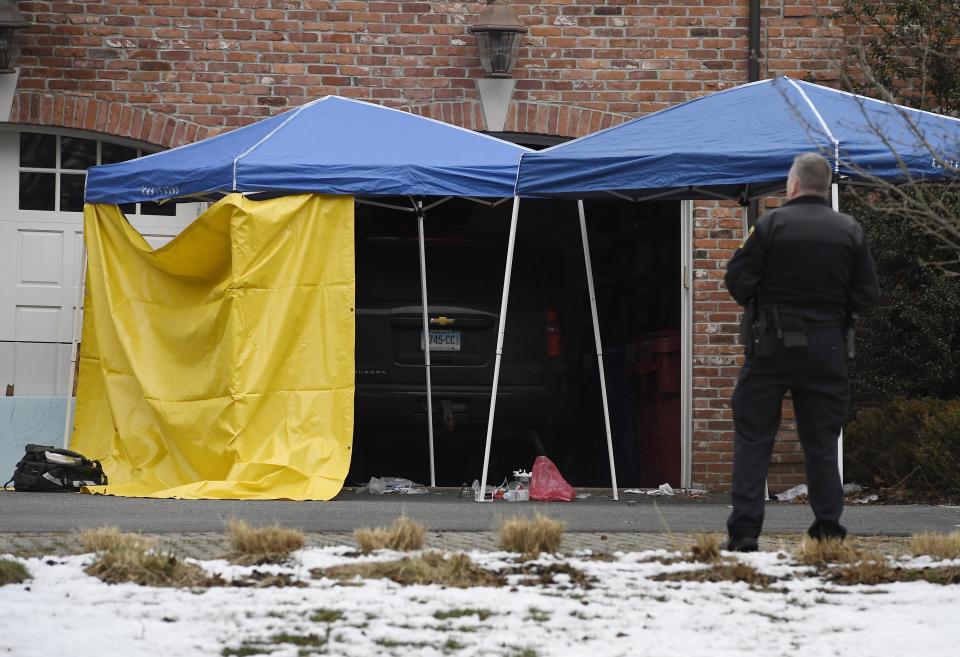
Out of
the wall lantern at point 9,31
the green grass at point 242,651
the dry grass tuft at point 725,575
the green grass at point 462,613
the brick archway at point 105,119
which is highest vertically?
the wall lantern at point 9,31

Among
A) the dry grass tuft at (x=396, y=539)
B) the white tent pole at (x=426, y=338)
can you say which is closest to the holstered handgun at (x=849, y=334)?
the dry grass tuft at (x=396, y=539)

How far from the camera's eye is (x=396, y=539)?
6.46 metres

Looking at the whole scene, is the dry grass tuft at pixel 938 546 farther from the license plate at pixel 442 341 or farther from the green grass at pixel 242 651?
the license plate at pixel 442 341

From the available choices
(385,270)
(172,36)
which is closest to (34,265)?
(172,36)

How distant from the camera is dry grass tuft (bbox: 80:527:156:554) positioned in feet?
19.5

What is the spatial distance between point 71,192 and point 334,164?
3447 millimetres

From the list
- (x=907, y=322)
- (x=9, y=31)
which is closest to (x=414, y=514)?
(x=907, y=322)

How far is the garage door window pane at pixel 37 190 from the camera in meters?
13.1

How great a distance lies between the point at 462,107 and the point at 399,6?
3.13ft

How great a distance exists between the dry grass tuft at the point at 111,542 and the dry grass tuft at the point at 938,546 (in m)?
3.07

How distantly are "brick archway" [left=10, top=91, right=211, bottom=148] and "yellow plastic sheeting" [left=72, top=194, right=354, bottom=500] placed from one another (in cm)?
165

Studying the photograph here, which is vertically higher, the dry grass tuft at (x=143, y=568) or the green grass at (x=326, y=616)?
the dry grass tuft at (x=143, y=568)

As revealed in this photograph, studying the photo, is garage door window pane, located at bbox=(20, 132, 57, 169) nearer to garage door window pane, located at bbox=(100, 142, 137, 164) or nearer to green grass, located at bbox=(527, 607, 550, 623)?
garage door window pane, located at bbox=(100, 142, 137, 164)

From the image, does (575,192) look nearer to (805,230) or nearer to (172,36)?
(805,230)
